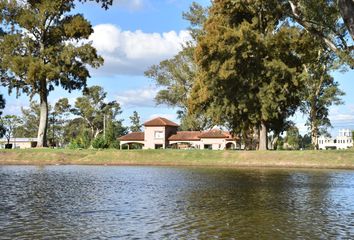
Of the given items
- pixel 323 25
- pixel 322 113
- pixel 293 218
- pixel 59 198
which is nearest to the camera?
pixel 293 218

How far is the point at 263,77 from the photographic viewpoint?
5206 centimetres

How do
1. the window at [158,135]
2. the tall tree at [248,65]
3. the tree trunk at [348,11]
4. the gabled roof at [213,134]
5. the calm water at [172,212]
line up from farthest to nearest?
1. the window at [158,135]
2. the gabled roof at [213,134]
3. the tall tree at [248,65]
4. the tree trunk at [348,11]
5. the calm water at [172,212]

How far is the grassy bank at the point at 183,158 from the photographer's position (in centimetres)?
4631

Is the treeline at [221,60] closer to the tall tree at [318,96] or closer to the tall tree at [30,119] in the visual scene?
the tall tree at [318,96]

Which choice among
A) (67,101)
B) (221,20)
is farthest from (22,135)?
(221,20)

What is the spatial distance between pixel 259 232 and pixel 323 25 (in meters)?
17.0

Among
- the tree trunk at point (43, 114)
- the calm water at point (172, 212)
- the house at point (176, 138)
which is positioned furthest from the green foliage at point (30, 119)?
the calm water at point (172, 212)

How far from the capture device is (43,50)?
185ft

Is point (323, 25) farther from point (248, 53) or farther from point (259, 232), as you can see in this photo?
point (248, 53)

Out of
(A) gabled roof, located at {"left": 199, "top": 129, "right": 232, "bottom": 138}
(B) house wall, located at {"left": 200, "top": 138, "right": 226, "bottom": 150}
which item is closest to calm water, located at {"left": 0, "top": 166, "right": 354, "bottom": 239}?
(A) gabled roof, located at {"left": 199, "top": 129, "right": 232, "bottom": 138}

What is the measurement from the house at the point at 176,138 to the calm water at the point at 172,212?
260ft

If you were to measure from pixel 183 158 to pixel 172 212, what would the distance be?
3483 centimetres

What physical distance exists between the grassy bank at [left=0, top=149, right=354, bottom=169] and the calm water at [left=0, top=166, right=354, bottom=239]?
75.0 feet

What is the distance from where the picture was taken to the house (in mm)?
103250
